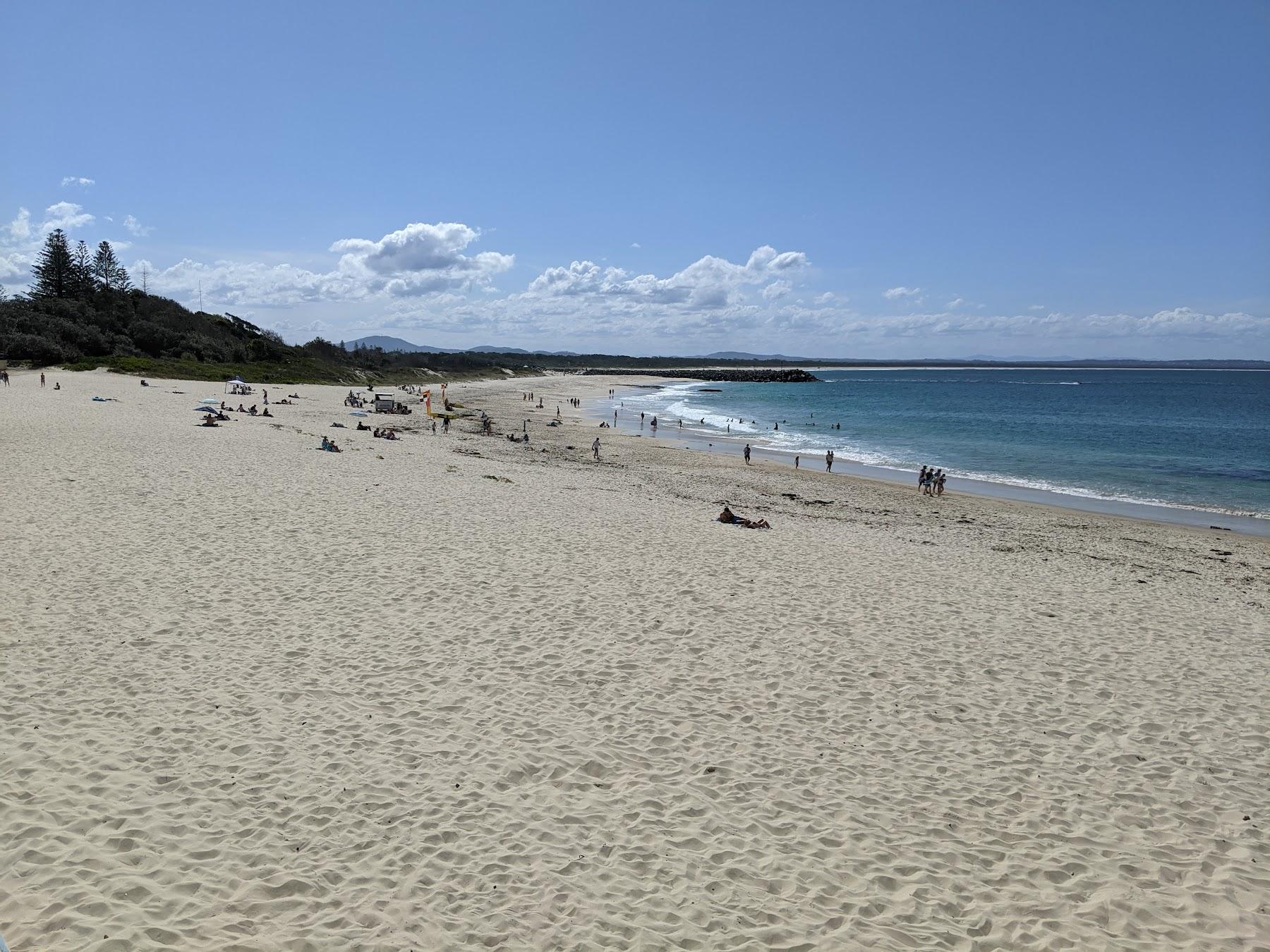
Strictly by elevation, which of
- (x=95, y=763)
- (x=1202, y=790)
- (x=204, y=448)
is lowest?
(x=1202, y=790)

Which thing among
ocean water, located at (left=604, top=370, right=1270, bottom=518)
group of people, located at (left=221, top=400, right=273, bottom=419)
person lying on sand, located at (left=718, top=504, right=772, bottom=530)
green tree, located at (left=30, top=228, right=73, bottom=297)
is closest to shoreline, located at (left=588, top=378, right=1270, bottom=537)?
ocean water, located at (left=604, top=370, right=1270, bottom=518)

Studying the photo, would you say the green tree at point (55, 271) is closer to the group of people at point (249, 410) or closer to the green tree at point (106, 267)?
the green tree at point (106, 267)

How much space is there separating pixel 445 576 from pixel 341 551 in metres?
2.38

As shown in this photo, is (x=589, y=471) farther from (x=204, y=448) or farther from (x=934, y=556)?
(x=934, y=556)

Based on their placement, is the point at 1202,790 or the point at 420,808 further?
the point at 1202,790

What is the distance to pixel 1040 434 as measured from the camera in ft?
175

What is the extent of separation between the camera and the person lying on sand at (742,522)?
57.6 ft

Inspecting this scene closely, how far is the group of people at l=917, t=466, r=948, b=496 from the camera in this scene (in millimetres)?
27062

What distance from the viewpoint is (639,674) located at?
8828 mm

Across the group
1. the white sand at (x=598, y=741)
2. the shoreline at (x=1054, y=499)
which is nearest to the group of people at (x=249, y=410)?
the white sand at (x=598, y=741)

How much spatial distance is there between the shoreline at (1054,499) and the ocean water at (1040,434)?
63 cm

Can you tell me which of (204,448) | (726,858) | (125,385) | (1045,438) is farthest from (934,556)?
(125,385)

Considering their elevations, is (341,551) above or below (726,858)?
above

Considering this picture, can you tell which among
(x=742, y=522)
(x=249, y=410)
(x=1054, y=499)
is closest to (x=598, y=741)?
(x=742, y=522)
